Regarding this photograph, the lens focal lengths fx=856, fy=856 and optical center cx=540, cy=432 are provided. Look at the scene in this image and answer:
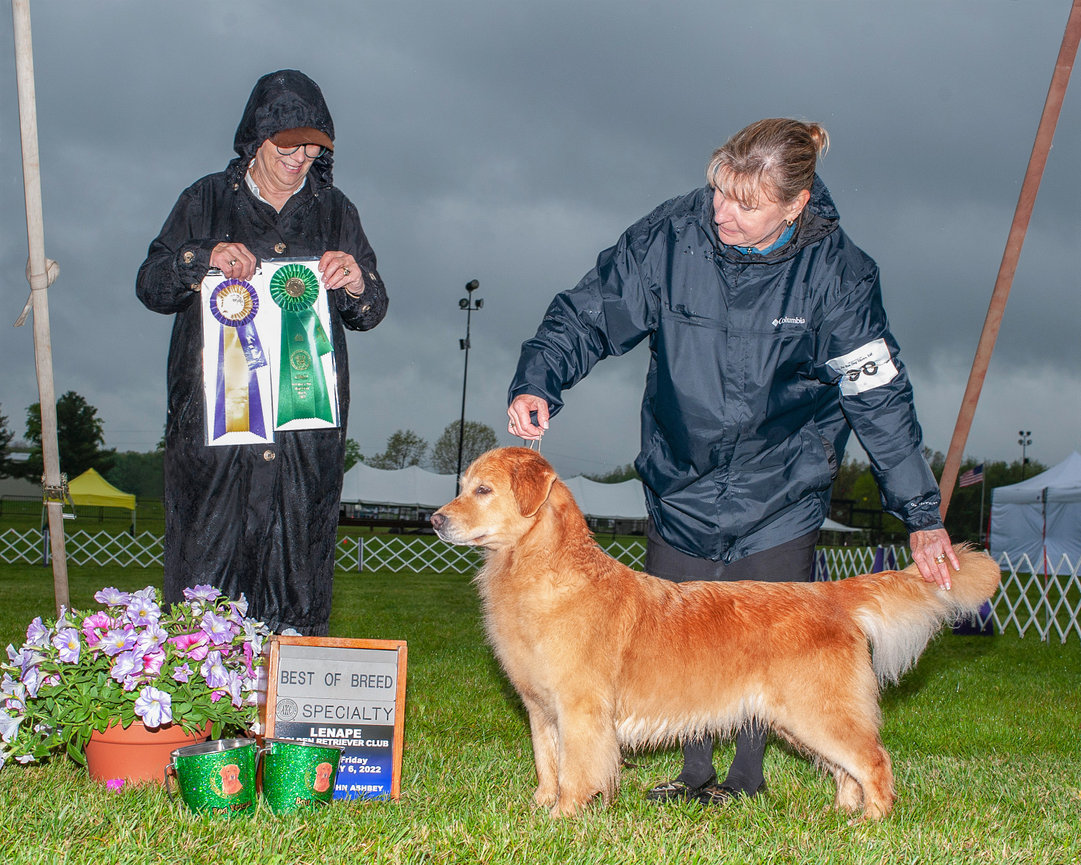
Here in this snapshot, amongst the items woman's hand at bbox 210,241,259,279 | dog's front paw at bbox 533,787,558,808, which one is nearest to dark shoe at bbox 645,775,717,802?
dog's front paw at bbox 533,787,558,808

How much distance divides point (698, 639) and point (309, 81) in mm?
2809

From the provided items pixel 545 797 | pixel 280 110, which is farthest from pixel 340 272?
pixel 545 797

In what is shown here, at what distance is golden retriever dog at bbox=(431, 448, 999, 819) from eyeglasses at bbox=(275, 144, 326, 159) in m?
1.55

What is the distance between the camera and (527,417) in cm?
338

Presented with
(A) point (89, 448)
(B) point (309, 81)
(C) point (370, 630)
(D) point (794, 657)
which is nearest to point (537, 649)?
(D) point (794, 657)

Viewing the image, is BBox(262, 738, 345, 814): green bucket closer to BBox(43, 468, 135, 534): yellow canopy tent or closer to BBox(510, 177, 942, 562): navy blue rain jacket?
BBox(510, 177, 942, 562): navy blue rain jacket

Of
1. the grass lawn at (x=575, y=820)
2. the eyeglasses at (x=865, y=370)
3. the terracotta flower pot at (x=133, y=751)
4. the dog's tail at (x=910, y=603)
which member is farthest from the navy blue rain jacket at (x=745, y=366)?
the terracotta flower pot at (x=133, y=751)

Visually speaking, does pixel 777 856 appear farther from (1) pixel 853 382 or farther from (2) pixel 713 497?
(1) pixel 853 382

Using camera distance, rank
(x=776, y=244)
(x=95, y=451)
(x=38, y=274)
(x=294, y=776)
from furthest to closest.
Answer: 1. (x=95, y=451)
2. (x=38, y=274)
3. (x=776, y=244)
4. (x=294, y=776)

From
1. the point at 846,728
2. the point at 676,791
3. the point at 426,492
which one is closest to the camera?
the point at 846,728

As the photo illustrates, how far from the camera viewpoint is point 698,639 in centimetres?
328

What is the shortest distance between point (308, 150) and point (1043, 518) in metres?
26.3

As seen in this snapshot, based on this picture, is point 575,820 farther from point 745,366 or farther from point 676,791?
point 745,366

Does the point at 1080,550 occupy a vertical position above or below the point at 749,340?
below
